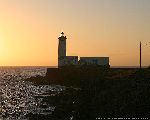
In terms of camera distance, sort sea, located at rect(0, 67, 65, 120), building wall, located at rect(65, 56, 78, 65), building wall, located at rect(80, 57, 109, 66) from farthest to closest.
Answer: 1. building wall, located at rect(65, 56, 78, 65)
2. building wall, located at rect(80, 57, 109, 66)
3. sea, located at rect(0, 67, 65, 120)

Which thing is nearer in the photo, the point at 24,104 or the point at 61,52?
the point at 24,104

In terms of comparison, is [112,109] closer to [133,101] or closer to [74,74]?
[133,101]

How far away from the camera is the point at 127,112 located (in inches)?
1244

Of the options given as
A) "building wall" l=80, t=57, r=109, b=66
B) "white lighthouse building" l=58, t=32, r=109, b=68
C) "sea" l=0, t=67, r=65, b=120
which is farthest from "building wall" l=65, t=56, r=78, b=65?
"sea" l=0, t=67, r=65, b=120

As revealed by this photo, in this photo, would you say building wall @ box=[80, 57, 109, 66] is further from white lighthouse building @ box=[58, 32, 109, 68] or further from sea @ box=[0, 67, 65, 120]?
sea @ box=[0, 67, 65, 120]

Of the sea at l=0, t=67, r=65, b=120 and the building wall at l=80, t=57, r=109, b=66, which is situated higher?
the building wall at l=80, t=57, r=109, b=66

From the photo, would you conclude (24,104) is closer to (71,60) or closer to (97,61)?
(71,60)

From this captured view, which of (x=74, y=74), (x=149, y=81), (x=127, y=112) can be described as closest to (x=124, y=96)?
(x=127, y=112)

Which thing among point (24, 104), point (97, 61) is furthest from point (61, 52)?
point (24, 104)

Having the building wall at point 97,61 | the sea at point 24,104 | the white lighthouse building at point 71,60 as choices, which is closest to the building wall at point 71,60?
the white lighthouse building at point 71,60

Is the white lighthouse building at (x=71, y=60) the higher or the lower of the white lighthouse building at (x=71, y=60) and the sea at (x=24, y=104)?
the higher

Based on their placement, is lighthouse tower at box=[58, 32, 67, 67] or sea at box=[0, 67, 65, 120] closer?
sea at box=[0, 67, 65, 120]

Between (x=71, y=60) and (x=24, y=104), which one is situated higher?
(x=71, y=60)

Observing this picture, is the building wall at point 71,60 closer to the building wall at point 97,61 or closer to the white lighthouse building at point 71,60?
the white lighthouse building at point 71,60
